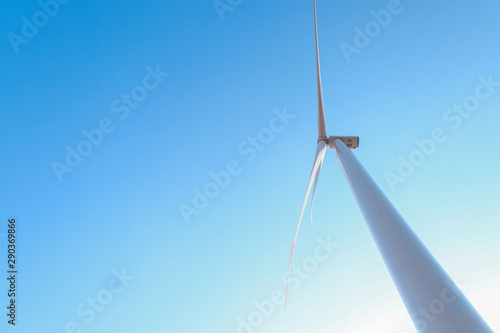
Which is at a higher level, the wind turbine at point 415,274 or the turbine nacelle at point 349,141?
the turbine nacelle at point 349,141

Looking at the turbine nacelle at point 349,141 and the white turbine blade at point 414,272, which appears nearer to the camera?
the white turbine blade at point 414,272

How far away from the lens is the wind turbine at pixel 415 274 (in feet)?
16.6

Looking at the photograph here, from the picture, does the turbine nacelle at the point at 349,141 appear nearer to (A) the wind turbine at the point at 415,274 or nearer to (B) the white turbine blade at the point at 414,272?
(A) the wind turbine at the point at 415,274

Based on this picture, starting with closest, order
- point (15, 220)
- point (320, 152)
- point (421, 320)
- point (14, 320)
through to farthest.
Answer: point (421, 320) → point (320, 152) → point (14, 320) → point (15, 220)

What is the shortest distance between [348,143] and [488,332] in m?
12.3

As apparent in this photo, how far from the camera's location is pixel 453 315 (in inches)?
199

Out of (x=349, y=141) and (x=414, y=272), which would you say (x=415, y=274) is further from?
(x=349, y=141)

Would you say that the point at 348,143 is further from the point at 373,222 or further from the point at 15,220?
the point at 15,220

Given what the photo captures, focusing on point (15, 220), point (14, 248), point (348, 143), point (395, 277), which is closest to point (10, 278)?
point (14, 248)

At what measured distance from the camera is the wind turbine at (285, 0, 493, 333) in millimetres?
5059

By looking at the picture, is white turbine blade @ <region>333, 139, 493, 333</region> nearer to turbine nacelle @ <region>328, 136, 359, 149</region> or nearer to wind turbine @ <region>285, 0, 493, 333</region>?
wind turbine @ <region>285, 0, 493, 333</region>

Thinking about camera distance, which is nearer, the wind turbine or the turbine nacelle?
the wind turbine

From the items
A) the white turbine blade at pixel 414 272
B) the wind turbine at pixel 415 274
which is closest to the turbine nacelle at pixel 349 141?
the wind turbine at pixel 415 274

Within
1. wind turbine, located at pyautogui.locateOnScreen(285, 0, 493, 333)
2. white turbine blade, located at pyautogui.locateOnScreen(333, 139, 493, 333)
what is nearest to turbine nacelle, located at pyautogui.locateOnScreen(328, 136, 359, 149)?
wind turbine, located at pyautogui.locateOnScreen(285, 0, 493, 333)
